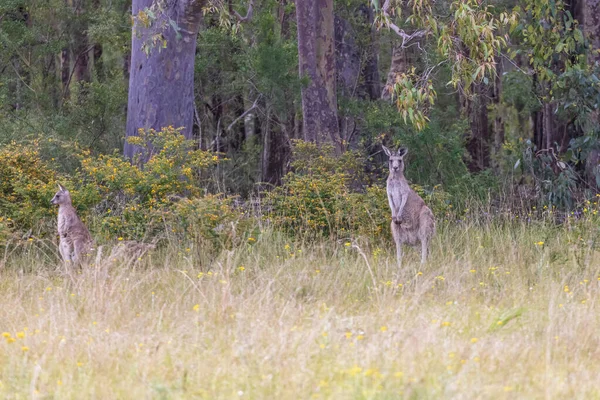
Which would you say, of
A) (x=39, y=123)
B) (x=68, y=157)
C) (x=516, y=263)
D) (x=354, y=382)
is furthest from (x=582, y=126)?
(x=39, y=123)

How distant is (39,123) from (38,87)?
3.07 meters

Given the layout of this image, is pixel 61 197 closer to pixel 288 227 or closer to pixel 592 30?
pixel 288 227

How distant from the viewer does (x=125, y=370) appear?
583 centimetres

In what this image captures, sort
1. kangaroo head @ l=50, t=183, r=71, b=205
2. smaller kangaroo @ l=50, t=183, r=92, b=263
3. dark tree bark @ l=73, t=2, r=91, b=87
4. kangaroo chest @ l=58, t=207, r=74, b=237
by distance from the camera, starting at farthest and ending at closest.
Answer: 1. dark tree bark @ l=73, t=2, r=91, b=87
2. kangaroo head @ l=50, t=183, r=71, b=205
3. kangaroo chest @ l=58, t=207, r=74, b=237
4. smaller kangaroo @ l=50, t=183, r=92, b=263

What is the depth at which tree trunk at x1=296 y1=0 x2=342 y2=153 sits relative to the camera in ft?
54.9

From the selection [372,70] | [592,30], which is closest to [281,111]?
[372,70]

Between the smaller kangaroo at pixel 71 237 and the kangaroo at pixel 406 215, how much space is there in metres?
3.59

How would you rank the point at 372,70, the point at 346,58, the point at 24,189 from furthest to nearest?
the point at 372,70
the point at 346,58
the point at 24,189

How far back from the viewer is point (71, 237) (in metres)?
10.1

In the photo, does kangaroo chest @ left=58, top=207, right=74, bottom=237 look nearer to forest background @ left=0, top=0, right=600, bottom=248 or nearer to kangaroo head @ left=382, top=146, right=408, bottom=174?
forest background @ left=0, top=0, right=600, bottom=248

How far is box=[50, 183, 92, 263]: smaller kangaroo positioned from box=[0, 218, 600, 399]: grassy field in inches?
12.5

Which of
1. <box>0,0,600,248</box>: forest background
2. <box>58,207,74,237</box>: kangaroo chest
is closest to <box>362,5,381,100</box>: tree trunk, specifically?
<box>0,0,600,248</box>: forest background

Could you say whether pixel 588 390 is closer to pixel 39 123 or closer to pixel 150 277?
→ pixel 150 277

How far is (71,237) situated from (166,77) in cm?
415
